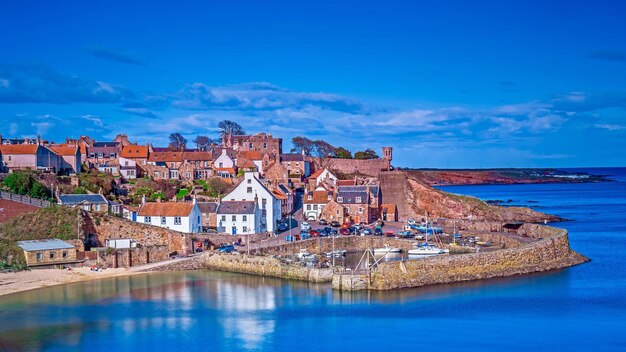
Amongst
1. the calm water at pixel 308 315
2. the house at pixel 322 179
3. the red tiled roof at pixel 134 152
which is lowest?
the calm water at pixel 308 315

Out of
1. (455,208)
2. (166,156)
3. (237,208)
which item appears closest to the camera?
(237,208)

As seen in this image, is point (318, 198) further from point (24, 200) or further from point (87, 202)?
point (24, 200)

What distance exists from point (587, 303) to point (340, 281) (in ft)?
37.7

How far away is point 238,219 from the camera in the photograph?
5094 centimetres

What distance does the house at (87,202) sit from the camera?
49.4 m

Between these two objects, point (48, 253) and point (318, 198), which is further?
point (318, 198)

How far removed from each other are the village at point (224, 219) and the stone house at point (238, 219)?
8 cm

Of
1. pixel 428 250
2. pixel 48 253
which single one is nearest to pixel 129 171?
pixel 48 253

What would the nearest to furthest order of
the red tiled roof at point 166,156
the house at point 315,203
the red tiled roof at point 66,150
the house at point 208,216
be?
the house at point 208,216
the house at point 315,203
the red tiled roof at point 66,150
the red tiled roof at point 166,156

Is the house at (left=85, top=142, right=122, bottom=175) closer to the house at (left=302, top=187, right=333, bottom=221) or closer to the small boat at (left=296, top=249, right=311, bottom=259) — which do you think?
the house at (left=302, top=187, right=333, bottom=221)

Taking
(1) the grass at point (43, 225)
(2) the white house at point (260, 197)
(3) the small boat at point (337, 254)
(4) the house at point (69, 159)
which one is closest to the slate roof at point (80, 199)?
(1) the grass at point (43, 225)

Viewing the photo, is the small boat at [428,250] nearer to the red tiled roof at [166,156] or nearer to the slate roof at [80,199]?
the slate roof at [80,199]

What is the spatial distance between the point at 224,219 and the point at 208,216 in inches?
53.2

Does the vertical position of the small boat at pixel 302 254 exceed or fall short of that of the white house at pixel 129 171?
it falls short
